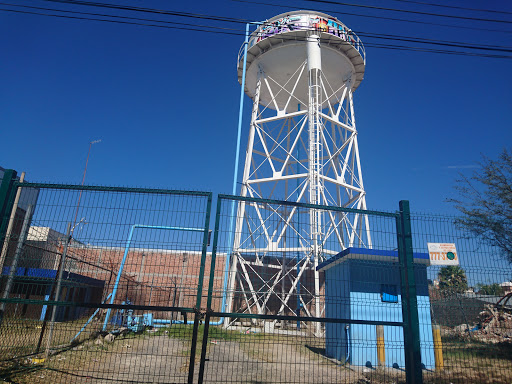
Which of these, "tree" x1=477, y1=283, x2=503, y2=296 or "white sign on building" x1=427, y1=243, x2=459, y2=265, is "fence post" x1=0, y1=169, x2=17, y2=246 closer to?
"white sign on building" x1=427, y1=243, x2=459, y2=265

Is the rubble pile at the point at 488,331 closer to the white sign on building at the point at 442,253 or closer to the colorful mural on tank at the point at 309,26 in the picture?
the white sign on building at the point at 442,253

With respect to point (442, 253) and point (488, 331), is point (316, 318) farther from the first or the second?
point (488, 331)

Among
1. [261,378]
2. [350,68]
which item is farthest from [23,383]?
[350,68]

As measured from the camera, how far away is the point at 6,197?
5418mm

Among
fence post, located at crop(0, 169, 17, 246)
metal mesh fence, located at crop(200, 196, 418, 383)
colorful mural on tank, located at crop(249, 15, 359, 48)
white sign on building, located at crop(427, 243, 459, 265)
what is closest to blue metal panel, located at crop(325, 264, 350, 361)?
metal mesh fence, located at crop(200, 196, 418, 383)

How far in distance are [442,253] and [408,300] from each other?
3.83ft

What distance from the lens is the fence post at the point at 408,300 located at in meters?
5.08

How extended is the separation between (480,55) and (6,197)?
937cm

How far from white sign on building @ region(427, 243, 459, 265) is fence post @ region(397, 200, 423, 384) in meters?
0.51

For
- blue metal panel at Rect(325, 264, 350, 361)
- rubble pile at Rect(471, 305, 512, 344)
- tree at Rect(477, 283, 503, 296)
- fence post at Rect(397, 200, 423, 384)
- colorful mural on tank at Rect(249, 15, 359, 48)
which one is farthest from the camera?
colorful mural on tank at Rect(249, 15, 359, 48)

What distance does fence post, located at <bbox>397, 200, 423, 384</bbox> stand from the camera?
5.08m

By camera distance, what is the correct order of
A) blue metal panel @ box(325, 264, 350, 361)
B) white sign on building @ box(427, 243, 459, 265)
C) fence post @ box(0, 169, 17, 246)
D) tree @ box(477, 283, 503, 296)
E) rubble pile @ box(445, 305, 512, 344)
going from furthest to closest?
blue metal panel @ box(325, 264, 350, 361) → rubble pile @ box(445, 305, 512, 344) → white sign on building @ box(427, 243, 459, 265) → tree @ box(477, 283, 503, 296) → fence post @ box(0, 169, 17, 246)

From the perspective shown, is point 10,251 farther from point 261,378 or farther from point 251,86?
point 251,86

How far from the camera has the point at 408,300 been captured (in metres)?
5.29
